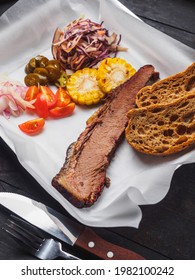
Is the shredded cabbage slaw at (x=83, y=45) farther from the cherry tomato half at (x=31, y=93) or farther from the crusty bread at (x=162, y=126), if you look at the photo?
the crusty bread at (x=162, y=126)

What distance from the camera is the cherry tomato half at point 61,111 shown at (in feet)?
12.9

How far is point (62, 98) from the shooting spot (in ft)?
13.3

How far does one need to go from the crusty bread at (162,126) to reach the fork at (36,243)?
2.94ft

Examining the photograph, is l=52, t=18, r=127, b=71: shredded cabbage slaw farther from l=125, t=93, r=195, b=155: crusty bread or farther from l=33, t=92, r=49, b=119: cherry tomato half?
l=125, t=93, r=195, b=155: crusty bread

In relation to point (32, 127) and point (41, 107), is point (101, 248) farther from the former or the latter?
point (41, 107)

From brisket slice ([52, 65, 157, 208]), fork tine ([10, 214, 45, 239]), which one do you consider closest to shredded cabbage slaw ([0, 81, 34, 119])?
brisket slice ([52, 65, 157, 208])

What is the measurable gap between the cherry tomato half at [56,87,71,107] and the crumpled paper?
0.12 m

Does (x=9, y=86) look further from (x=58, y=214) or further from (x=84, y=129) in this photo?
(x=58, y=214)

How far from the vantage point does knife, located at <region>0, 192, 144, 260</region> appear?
307 cm

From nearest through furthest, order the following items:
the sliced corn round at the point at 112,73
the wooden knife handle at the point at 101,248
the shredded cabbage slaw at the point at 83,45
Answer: the wooden knife handle at the point at 101,248 → the sliced corn round at the point at 112,73 → the shredded cabbage slaw at the point at 83,45

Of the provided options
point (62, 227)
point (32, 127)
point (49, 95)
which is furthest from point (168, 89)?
point (62, 227)

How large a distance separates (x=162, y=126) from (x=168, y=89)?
1.35 feet

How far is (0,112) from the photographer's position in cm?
395

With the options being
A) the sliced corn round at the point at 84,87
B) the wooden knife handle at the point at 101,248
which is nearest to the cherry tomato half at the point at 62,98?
the sliced corn round at the point at 84,87
